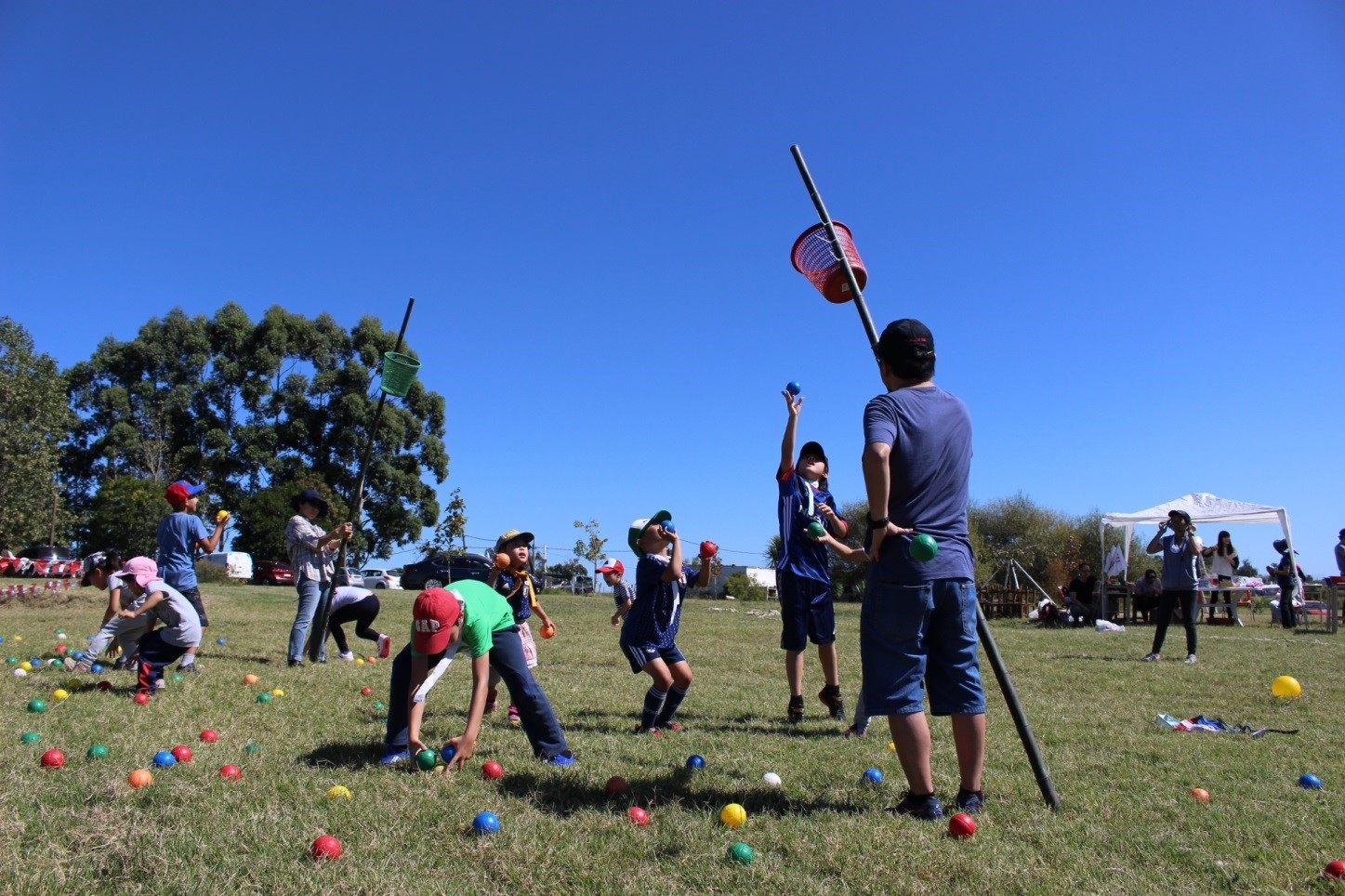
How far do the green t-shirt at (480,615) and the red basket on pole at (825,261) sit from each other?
2.38 metres

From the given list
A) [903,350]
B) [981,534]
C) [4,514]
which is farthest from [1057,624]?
[4,514]

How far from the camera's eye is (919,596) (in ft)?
11.5

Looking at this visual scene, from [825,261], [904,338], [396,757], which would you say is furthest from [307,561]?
[904,338]

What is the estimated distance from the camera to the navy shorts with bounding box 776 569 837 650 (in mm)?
5785

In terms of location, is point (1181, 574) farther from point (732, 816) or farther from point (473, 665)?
point (473, 665)

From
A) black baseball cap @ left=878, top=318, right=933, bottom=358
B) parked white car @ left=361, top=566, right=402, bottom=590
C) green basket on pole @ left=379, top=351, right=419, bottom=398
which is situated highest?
green basket on pole @ left=379, top=351, right=419, bottom=398

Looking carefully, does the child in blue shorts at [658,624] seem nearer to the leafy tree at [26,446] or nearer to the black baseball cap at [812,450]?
the black baseball cap at [812,450]

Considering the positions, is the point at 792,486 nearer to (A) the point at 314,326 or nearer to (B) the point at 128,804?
(B) the point at 128,804

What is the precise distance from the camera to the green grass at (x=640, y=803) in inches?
113

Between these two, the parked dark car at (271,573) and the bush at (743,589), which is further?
the bush at (743,589)

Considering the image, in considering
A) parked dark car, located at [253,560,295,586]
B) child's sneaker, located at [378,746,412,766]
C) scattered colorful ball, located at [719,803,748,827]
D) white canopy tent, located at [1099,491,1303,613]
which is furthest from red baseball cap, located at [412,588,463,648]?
parked dark car, located at [253,560,295,586]

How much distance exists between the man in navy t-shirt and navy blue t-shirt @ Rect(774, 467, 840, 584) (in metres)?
2.02

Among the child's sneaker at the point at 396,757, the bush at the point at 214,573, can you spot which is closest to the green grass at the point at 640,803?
the child's sneaker at the point at 396,757

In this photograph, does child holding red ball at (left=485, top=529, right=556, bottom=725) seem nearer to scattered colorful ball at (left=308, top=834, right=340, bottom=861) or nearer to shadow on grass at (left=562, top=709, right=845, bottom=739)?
shadow on grass at (left=562, top=709, right=845, bottom=739)
